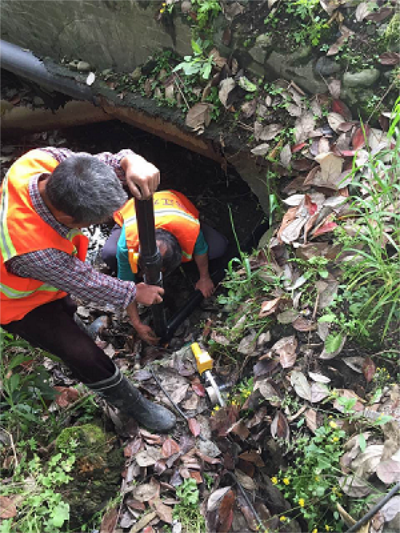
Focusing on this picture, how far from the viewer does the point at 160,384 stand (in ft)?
8.59

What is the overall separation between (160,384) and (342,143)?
6.20 feet

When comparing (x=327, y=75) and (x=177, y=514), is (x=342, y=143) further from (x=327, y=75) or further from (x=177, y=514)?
(x=177, y=514)

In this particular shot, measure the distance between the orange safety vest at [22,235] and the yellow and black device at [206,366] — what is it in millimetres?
985

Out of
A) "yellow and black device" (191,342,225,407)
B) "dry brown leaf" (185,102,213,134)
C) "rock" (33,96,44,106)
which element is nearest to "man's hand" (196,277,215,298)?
"yellow and black device" (191,342,225,407)

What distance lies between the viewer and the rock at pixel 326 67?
245 centimetres

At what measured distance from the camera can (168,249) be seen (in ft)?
9.14

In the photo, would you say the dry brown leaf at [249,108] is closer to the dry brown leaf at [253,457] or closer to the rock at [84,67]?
the rock at [84,67]

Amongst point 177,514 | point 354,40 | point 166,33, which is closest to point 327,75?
point 354,40

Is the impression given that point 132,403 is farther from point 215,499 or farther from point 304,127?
point 304,127

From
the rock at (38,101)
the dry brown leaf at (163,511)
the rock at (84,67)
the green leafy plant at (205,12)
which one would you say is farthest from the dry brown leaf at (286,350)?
the rock at (38,101)

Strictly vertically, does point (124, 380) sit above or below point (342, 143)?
below

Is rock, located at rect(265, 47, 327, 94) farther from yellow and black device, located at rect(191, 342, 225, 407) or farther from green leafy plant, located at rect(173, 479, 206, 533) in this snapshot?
green leafy plant, located at rect(173, 479, 206, 533)

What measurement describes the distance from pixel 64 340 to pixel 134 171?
3.36 ft

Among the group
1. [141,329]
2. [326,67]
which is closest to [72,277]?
[141,329]
